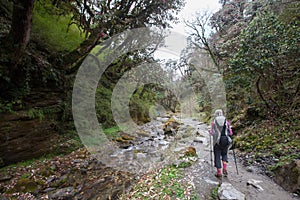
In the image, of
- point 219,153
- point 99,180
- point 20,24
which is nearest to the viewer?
point 219,153

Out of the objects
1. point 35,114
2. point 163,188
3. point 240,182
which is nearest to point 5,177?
point 35,114

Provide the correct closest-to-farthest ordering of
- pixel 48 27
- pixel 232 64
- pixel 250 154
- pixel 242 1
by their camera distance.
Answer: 1. pixel 250 154
2. pixel 232 64
3. pixel 48 27
4. pixel 242 1

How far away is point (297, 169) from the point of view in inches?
113

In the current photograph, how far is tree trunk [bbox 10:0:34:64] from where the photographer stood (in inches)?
145

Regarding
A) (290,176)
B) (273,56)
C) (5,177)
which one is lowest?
(5,177)

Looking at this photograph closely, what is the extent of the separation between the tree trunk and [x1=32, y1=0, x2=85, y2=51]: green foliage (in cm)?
235

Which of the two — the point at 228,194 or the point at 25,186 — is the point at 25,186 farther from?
the point at 228,194

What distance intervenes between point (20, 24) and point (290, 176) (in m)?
7.14

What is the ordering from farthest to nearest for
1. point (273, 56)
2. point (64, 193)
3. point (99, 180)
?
point (273, 56)
point (99, 180)
point (64, 193)

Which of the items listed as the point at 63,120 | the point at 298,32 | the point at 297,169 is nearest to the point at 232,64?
the point at 298,32

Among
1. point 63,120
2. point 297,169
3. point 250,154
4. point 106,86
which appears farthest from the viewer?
point 106,86

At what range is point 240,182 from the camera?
3.38m

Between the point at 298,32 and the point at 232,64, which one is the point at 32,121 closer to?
the point at 232,64

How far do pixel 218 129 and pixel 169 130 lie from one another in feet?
21.4
